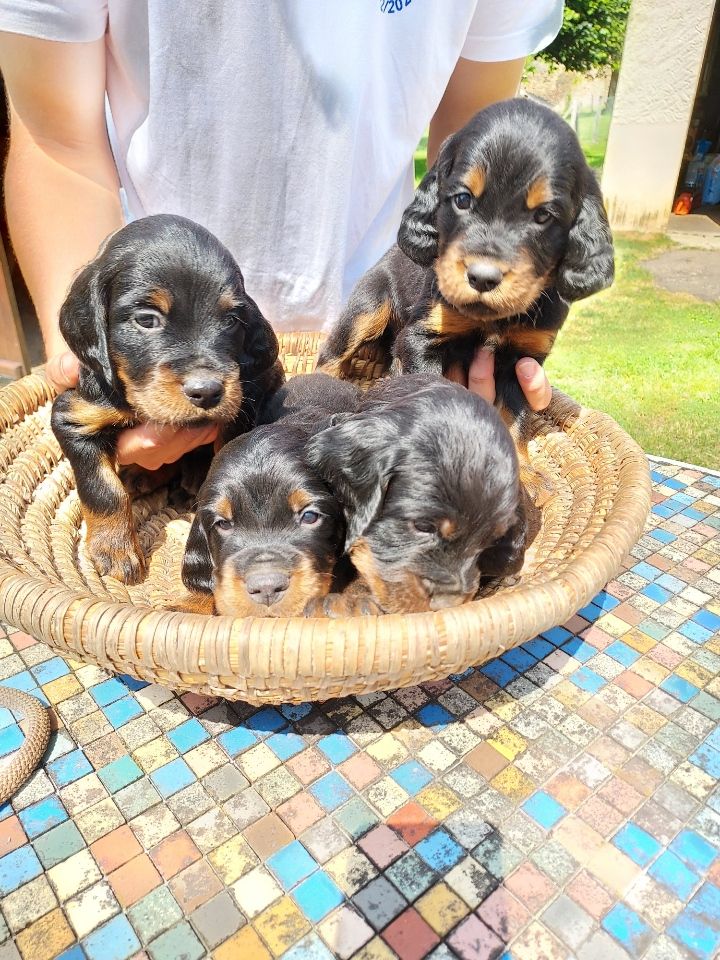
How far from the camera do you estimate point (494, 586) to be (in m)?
2.26

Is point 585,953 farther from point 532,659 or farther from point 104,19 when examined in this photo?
point 104,19

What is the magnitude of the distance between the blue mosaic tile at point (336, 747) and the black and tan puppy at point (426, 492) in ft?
1.40

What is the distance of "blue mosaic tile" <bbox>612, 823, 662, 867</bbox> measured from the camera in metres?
1.76

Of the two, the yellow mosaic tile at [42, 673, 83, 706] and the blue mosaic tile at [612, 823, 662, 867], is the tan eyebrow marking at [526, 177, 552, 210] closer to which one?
the blue mosaic tile at [612, 823, 662, 867]

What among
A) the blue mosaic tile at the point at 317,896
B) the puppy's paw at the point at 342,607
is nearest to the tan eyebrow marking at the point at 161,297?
the puppy's paw at the point at 342,607

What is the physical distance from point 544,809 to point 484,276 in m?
1.44

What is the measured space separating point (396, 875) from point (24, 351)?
6.36m

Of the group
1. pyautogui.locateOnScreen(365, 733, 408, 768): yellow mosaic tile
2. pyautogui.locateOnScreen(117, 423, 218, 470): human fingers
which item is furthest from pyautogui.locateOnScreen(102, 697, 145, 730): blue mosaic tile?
pyautogui.locateOnScreen(117, 423, 218, 470): human fingers

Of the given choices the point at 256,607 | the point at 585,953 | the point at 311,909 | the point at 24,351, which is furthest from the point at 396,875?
the point at 24,351

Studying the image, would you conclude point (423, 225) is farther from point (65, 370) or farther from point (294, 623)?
point (294, 623)

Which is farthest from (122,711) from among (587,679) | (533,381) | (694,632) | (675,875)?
(694,632)

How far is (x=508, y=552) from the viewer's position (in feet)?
6.71

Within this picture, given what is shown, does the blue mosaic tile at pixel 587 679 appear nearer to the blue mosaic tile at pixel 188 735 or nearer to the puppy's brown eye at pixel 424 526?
the puppy's brown eye at pixel 424 526

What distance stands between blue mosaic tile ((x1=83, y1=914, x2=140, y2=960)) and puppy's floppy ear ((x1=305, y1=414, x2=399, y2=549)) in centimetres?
100
